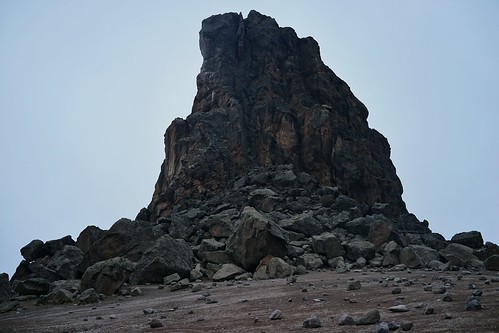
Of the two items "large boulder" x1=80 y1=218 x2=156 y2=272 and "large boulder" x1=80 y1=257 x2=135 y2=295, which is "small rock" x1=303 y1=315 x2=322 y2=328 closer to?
"large boulder" x1=80 y1=257 x2=135 y2=295

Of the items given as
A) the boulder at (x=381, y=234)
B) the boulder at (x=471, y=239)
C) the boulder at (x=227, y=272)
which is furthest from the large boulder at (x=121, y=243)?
the boulder at (x=471, y=239)

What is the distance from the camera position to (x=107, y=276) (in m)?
16.3

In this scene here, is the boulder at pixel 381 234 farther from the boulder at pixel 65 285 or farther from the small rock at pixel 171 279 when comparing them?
the boulder at pixel 65 285

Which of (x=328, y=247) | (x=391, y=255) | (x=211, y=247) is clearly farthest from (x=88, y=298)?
(x=391, y=255)

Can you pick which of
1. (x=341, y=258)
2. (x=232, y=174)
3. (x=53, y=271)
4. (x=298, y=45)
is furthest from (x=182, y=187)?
(x=298, y=45)

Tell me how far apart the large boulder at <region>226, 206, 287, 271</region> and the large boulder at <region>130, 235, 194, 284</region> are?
2.79 metres

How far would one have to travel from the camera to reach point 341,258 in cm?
2266

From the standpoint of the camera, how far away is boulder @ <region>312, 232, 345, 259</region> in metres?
23.3

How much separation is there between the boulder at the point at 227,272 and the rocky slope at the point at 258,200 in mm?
63

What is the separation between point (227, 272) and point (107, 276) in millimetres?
5846

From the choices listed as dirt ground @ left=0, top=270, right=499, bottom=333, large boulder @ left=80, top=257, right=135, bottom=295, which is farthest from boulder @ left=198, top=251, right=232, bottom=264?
dirt ground @ left=0, top=270, right=499, bottom=333

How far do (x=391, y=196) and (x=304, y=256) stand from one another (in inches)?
1540

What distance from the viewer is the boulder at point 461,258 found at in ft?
68.4

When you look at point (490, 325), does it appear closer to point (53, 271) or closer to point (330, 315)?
point (330, 315)
